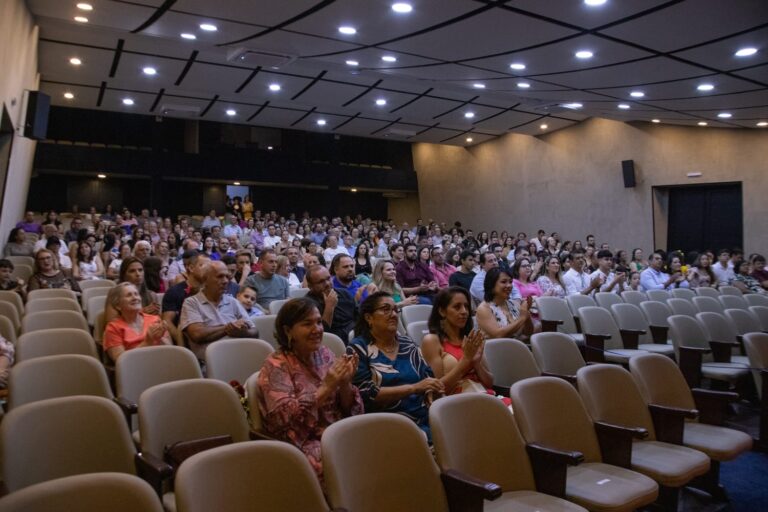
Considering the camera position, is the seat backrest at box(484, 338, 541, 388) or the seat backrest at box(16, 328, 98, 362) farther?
the seat backrest at box(484, 338, 541, 388)

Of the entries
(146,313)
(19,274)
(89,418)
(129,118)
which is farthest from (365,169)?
(89,418)

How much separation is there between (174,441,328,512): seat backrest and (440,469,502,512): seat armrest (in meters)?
0.48

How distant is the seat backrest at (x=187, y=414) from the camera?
217 cm

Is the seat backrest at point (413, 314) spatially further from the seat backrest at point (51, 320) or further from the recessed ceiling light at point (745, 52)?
the recessed ceiling light at point (745, 52)

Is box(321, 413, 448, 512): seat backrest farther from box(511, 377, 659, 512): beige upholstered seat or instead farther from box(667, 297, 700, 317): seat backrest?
box(667, 297, 700, 317): seat backrest

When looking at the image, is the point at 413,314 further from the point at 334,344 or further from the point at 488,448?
the point at 488,448

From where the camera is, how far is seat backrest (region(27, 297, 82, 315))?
434 centimetres

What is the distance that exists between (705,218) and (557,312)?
7.19 meters

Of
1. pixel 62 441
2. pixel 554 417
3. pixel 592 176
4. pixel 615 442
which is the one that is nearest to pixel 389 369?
pixel 554 417

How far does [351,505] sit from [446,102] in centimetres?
950

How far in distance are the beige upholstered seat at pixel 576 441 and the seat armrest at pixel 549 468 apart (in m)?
0.07

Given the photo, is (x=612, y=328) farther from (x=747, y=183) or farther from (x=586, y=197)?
(x=586, y=197)

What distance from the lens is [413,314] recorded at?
464 centimetres

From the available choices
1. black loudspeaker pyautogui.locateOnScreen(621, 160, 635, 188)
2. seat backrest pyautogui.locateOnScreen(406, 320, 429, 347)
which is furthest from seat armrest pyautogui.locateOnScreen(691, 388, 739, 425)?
black loudspeaker pyautogui.locateOnScreen(621, 160, 635, 188)
